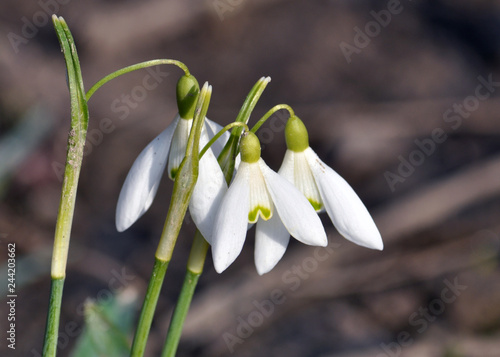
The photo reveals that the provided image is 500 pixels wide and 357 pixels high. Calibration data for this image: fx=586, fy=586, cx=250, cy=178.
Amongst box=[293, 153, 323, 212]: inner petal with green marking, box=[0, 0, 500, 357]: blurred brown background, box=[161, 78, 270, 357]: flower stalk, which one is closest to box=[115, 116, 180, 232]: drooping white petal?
box=[161, 78, 270, 357]: flower stalk

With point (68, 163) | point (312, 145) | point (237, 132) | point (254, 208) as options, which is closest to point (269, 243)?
point (254, 208)

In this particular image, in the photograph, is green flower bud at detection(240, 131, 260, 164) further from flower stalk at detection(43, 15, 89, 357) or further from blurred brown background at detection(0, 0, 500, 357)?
blurred brown background at detection(0, 0, 500, 357)

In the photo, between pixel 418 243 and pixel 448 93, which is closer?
pixel 418 243

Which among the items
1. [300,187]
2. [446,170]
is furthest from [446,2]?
[300,187]

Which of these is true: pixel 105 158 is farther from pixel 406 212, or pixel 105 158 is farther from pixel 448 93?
pixel 448 93

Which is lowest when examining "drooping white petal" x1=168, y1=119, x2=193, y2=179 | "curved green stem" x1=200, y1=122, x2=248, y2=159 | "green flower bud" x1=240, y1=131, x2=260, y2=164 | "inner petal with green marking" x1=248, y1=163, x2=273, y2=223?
"inner petal with green marking" x1=248, y1=163, x2=273, y2=223

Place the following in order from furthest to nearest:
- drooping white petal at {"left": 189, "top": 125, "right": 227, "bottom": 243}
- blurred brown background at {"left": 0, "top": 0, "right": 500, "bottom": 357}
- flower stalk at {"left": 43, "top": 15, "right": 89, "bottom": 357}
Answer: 1. blurred brown background at {"left": 0, "top": 0, "right": 500, "bottom": 357}
2. drooping white petal at {"left": 189, "top": 125, "right": 227, "bottom": 243}
3. flower stalk at {"left": 43, "top": 15, "right": 89, "bottom": 357}
